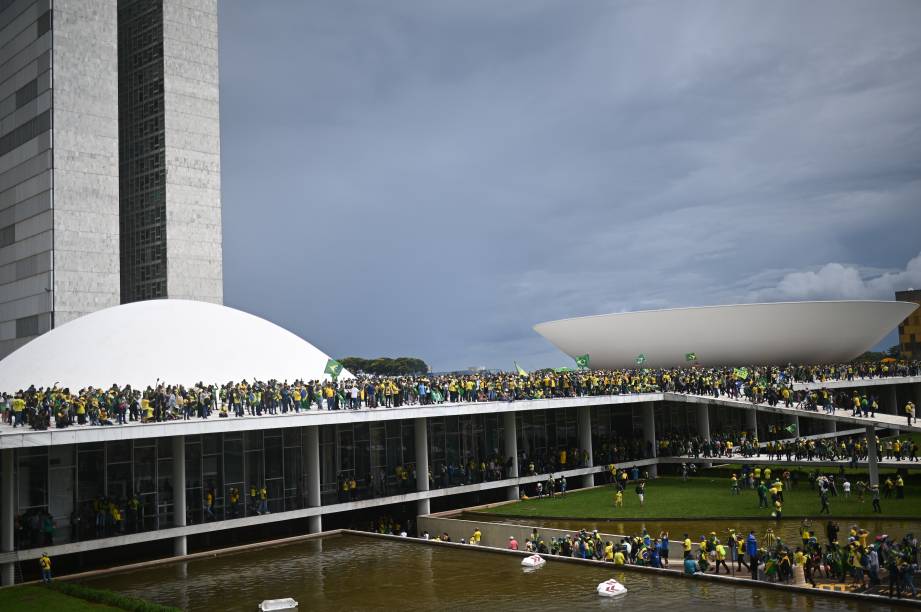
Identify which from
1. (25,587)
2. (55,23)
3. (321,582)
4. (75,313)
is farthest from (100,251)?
(321,582)

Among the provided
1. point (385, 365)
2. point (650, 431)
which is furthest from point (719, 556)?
point (385, 365)

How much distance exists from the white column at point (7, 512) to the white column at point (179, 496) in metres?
5.27

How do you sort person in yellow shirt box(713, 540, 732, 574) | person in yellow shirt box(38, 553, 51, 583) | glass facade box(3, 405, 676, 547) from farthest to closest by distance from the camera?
1. glass facade box(3, 405, 676, 547)
2. person in yellow shirt box(38, 553, 51, 583)
3. person in yellow shirt box(713, 540, 732, 574)

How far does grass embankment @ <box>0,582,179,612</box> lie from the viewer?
22094mm

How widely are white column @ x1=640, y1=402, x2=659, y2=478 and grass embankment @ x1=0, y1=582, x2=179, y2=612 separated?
3125 centimetres

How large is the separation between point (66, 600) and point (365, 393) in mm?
14333

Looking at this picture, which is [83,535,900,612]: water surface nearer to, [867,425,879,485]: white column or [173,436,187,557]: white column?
[173,436,187,557]: white column

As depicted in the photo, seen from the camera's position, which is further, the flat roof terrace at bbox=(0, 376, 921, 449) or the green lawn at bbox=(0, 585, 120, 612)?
the flat roof terrace at bbox=(0, 376, 921, 449)

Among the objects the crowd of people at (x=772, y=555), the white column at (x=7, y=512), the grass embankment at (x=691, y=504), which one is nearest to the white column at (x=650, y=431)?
the grass embankment at (x=691, y=504)

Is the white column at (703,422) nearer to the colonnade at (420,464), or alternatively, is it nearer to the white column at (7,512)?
the colonnade at (420,464)

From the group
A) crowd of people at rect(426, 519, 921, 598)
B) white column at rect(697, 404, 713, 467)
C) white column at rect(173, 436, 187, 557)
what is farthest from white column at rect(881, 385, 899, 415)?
white column at rect(173, 436, 187, 557)

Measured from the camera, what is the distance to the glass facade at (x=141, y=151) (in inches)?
2960

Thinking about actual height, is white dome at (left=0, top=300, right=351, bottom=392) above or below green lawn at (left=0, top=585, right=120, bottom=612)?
above

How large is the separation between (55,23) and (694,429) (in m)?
59.6
